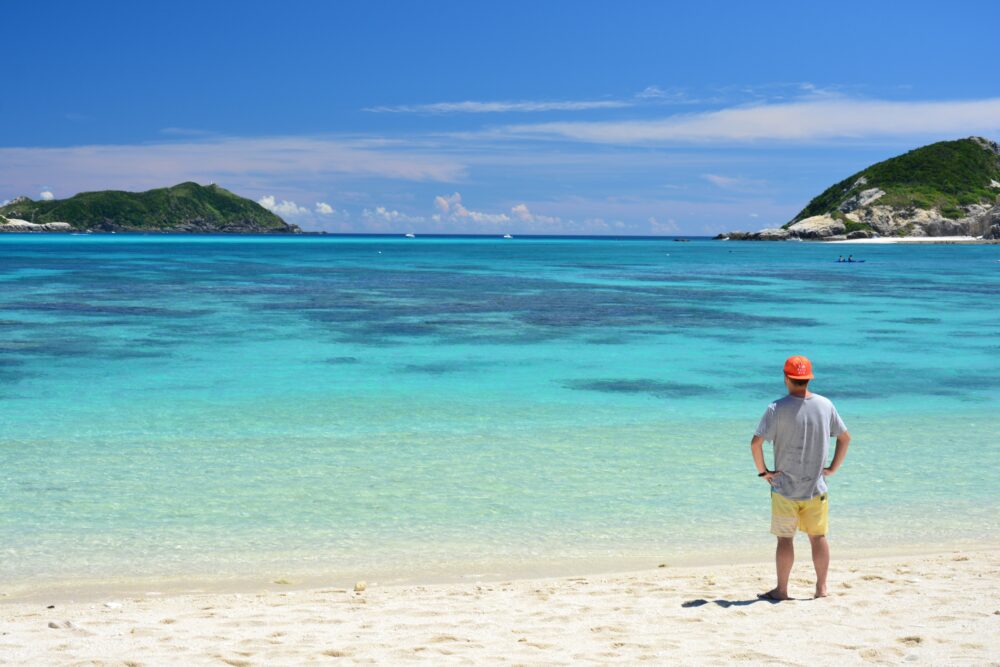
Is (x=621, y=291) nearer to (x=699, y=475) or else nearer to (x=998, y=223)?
(x=699, y=475)

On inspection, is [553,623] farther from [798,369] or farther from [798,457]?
[798,369]

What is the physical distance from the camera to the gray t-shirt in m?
7.25

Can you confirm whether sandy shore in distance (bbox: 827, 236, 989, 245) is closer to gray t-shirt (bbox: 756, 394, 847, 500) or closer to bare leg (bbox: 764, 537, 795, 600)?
bare leg (bbox: 764, 537, 795, 600)

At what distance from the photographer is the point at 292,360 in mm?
24312

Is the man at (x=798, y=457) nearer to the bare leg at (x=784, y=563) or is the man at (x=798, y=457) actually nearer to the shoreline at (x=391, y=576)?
the bare leg at (x=784, y=563)

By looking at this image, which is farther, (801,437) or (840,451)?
(840,451)

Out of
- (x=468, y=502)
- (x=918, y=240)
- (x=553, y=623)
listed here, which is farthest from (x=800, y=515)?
(x=918, y=240)

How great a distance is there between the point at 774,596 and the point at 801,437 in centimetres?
140

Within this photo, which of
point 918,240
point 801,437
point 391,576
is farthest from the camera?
point 918,240

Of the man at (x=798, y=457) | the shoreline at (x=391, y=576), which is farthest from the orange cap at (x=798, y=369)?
the shoreline at (x=391, y=576)

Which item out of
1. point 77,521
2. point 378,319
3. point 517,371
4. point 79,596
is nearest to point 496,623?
point 79,596

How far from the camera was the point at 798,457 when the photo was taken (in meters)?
7.31

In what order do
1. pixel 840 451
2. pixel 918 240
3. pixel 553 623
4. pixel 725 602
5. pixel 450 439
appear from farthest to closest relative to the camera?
1. pixel 918 240
2. pixel 450 439
3. pixel 725 602
4. pixel 840 451
5. pixel 553 623

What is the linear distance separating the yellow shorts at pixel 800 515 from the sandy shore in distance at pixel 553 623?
1.92 feet
